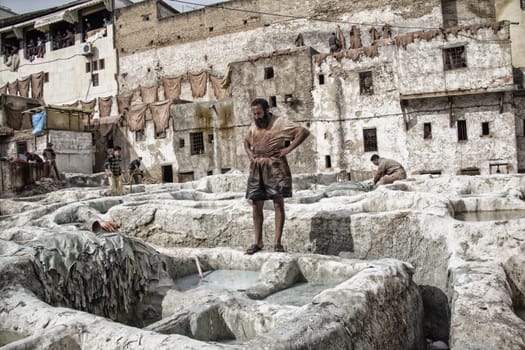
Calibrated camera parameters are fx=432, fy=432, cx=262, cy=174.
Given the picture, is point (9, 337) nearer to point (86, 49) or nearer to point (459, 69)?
point (459, 69)

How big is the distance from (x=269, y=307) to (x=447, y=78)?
68.7 ft

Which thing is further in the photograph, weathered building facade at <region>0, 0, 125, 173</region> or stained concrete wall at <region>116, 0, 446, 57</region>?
weathered building facade at <region>0, 0, 125, 173</region>

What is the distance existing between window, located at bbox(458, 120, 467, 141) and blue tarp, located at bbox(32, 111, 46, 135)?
927 inches

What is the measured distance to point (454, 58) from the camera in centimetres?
2141

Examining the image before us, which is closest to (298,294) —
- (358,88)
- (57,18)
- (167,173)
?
(358,88)

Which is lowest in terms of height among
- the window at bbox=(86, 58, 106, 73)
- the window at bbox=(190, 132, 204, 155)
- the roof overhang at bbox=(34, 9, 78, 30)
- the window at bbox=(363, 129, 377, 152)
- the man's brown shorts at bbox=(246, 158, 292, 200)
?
the man's brown shorts at bbox=(246, 158, 292, 200)

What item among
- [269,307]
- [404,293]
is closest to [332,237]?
[404,293]

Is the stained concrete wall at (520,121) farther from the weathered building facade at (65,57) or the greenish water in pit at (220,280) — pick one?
the weathered building facade at (65,57)

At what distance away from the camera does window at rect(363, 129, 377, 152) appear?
23491 millimetres

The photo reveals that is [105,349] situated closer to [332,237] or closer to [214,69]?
[332,237]

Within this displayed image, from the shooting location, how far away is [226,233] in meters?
6.48

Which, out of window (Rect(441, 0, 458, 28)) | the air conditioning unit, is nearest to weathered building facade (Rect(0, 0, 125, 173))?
the air conditioning unit

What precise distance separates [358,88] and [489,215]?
18.1m

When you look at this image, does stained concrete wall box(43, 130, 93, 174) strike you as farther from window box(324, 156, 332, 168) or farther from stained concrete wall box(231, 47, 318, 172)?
window box(324, 156, 332, 168)
